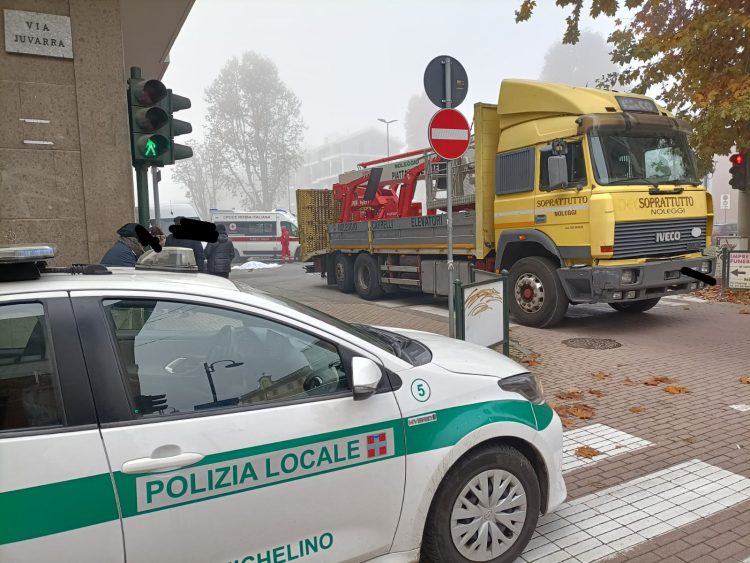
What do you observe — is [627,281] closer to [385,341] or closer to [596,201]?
[596,201]

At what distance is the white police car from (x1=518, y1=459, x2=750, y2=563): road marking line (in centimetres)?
36

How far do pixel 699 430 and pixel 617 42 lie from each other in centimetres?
1548

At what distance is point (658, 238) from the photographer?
786 centimetres

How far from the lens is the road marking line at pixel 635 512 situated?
299 cm

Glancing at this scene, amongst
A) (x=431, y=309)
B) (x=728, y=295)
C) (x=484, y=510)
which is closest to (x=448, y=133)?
(x=484, y=510)

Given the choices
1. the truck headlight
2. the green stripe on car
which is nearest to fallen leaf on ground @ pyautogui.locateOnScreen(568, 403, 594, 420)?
the green stripe on car

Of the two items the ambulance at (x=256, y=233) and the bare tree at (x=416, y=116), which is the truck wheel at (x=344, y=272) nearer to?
the ambulance at (x=256, y=233)

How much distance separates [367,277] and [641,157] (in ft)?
21.8

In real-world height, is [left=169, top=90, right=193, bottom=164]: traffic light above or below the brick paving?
above

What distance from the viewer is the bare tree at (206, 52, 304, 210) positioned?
5969 centimetres

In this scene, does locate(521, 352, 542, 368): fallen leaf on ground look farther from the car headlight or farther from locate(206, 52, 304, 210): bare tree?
locate(206, 52, 304, 210): bare tree

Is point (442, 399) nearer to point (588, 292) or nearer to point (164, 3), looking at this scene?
point (588, 292)

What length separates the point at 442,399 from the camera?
2.56 m

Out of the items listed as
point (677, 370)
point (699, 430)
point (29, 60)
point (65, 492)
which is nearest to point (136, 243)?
point (29, 60)
